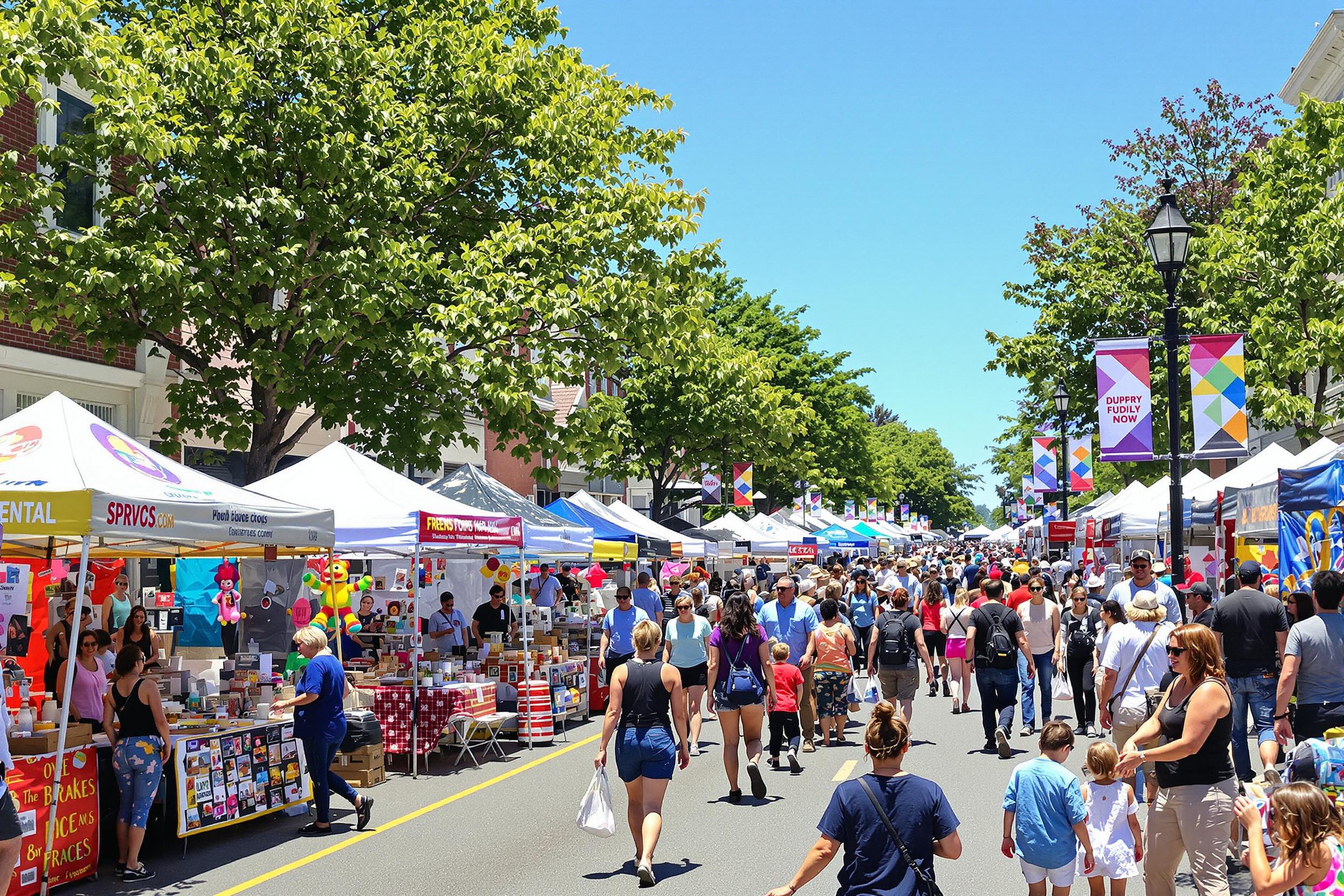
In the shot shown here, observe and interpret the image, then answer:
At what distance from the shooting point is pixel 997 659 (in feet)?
45.1

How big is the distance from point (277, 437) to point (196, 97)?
→ 528 centimetres

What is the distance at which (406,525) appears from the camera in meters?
14.9

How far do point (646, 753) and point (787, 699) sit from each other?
4.35 metres

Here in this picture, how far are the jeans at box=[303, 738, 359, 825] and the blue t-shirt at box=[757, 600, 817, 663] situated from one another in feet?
17.1

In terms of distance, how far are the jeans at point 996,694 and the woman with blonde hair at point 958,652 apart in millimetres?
2779

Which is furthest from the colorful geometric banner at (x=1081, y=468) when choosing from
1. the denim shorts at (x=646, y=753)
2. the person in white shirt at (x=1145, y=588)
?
the denim shorts at (x=646, y=753)

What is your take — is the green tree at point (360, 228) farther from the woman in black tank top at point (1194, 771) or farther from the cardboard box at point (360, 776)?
the woman in black tank top at point (1194, 771)

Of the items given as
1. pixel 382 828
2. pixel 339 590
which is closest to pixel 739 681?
pixel 382 828

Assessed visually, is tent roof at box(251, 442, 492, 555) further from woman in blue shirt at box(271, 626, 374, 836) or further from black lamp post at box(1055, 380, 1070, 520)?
black lamp post at box(1055, 380, 1070, 520)

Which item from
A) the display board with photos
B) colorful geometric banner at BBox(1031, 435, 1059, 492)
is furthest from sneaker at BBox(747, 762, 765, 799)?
colorful geometric banner at BBox(1031, 435, 1059, 492)

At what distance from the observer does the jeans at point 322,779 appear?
1084cm

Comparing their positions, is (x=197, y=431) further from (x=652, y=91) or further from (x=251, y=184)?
(x=652, y=91)

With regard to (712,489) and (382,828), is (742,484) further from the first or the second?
(382,828)

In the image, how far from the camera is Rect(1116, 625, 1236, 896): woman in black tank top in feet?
21.6
